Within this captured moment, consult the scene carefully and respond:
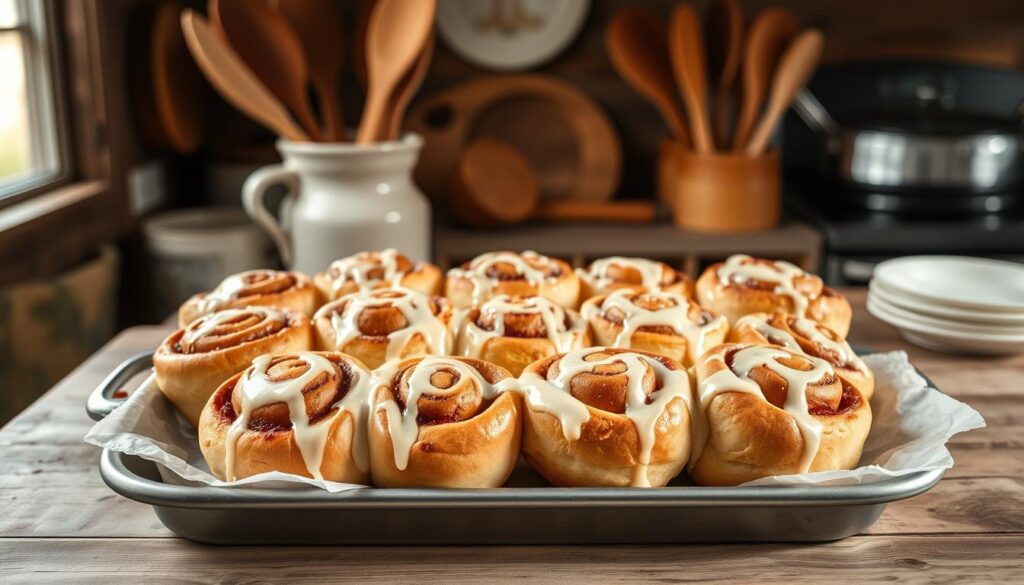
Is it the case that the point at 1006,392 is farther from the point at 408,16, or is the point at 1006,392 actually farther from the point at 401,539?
the point at 408,16

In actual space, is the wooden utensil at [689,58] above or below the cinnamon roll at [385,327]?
above

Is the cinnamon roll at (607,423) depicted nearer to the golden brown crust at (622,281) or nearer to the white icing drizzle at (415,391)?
the white icing drizzle at (415,391)

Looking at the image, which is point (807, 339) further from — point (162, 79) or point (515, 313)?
point (162, 79)

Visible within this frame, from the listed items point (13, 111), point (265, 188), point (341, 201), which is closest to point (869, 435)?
point (341, 201)

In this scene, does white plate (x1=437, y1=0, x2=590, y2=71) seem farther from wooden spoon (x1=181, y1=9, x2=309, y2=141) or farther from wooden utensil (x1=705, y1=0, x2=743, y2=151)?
wooden spoon (x1=181, y1=9, x2=309, y2=141)

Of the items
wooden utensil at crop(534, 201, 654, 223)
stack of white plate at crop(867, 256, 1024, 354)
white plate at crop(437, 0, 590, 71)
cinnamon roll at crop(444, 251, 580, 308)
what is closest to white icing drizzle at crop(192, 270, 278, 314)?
cinnamon roll at crop(444, 251, 580, 308)

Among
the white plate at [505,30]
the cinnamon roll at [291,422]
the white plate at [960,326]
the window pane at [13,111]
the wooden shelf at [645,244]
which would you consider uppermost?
the white plate at [505,30]

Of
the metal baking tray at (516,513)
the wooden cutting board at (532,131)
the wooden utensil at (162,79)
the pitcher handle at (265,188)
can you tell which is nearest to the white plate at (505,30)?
the wooden cutting board at (532,131)
